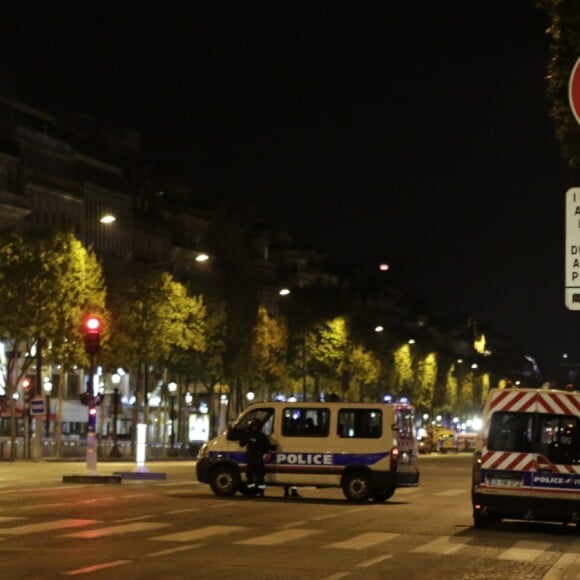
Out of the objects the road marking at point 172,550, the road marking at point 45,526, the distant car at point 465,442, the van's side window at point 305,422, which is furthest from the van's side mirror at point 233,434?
the distant car at point 465,442

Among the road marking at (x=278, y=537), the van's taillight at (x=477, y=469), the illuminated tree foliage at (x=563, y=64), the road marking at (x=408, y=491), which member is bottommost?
the road marking at (x=278, y=537)

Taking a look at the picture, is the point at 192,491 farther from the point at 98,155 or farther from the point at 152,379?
the point at 98,155

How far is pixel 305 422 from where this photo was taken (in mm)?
35469

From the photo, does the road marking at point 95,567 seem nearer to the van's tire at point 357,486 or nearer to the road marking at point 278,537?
the road marking at point 278,537

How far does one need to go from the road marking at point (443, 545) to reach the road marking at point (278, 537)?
1.86 meters

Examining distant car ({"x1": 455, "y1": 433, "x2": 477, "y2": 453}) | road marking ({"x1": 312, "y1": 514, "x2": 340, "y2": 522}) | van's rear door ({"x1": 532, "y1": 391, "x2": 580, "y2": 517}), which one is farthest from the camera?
distant car ({"x1": 455, "y1": 433, "x2": 477, "y2": 453})

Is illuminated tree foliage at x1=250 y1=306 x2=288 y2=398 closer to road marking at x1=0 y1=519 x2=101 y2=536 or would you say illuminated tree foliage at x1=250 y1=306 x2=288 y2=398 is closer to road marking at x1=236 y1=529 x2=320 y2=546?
road marking at x1=0 y1=519 x2=101 y2=536

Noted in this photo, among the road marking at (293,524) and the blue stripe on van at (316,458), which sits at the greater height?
the blue stripe on van at (316,458)

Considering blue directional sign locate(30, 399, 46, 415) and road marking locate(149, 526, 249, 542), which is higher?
blue directional sign locate(30, 399, 46, 415)

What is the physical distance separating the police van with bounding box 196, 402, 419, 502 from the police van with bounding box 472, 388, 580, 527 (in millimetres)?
7342

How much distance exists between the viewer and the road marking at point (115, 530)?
22.6 metres

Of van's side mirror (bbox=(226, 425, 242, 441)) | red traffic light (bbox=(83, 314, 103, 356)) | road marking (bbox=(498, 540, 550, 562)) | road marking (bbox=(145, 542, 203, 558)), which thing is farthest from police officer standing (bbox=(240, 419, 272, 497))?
road marking (bbox=(145, 542, 203, 558))

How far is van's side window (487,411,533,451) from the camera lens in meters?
27.3

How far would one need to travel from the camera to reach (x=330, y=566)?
19484 mm
